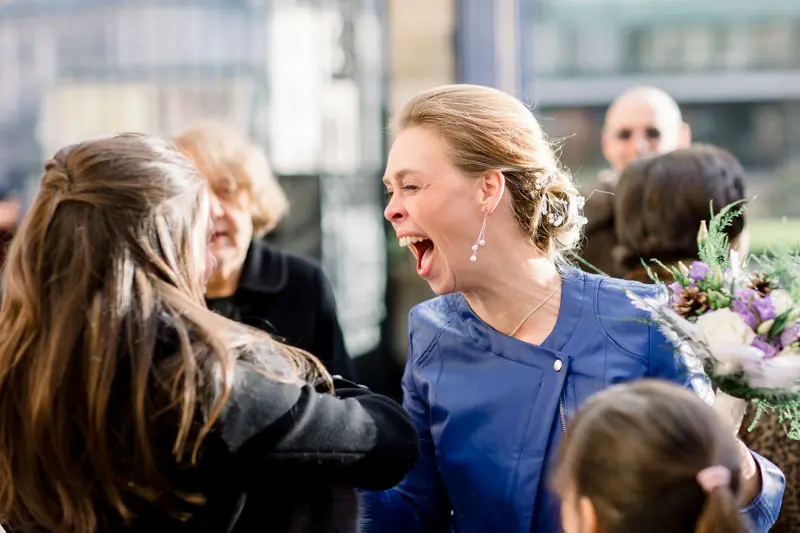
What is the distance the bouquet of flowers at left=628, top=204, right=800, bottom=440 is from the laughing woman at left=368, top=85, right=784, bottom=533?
109 millimetres

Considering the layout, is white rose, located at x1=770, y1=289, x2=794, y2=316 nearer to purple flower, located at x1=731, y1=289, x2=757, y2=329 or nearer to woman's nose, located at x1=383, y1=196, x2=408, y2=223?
purple flower, located at x1=731, y1=289, x2=757, y2=329

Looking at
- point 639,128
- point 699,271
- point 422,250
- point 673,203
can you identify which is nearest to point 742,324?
point 699,271

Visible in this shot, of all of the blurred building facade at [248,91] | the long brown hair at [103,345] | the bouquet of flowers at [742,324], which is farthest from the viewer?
the blurred building facade at [248,91]

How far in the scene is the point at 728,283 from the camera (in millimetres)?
1782

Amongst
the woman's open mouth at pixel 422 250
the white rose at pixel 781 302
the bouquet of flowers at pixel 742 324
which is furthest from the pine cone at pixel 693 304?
the woman's open mouth at pixel 422 250

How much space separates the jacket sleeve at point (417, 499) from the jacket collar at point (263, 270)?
3.96 ft

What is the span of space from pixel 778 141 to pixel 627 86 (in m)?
0.76

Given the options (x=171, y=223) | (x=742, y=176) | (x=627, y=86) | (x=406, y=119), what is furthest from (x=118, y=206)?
(x=627, y=86)

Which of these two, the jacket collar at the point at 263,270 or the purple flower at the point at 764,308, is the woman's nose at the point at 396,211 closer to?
the purple flower at the point at 764,308

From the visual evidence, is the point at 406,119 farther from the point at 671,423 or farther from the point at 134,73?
the point at 134,73

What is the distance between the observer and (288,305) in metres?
3.17

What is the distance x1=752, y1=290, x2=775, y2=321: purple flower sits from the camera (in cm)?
170

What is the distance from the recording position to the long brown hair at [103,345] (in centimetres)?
145

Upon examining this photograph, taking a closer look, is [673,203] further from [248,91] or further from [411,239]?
[248,91]
